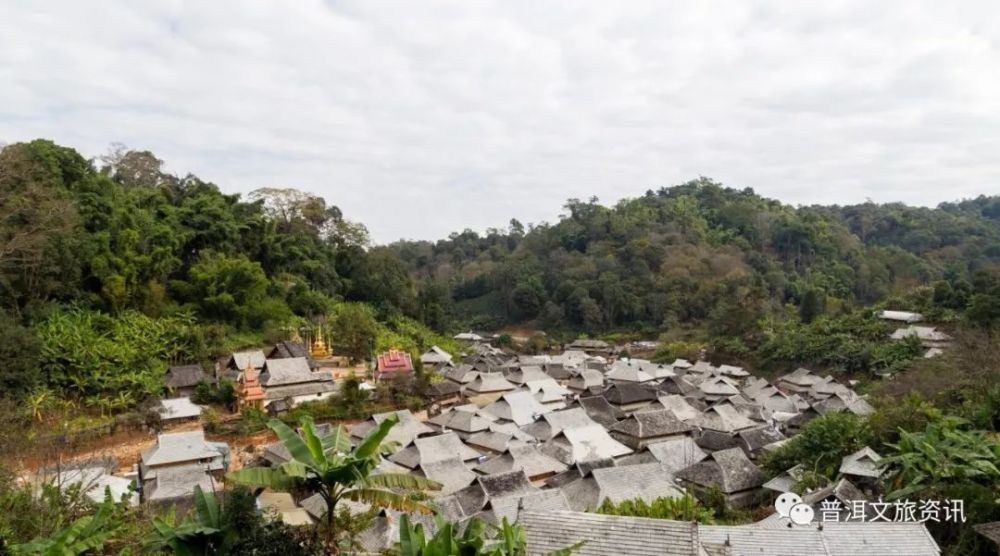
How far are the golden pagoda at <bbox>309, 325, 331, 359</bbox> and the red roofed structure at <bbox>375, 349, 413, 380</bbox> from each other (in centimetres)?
428

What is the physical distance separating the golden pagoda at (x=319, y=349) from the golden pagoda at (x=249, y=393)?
7867 mm

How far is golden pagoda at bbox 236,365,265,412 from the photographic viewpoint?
77.6 feet

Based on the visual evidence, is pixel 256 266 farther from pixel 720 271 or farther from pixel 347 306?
pixel 720 271

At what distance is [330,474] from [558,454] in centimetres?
1440

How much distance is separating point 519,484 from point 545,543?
7177mm

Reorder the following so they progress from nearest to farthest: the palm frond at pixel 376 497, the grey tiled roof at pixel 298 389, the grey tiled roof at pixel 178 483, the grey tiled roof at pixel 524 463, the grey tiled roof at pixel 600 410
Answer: the palm frond at pixel 376 497 → the grey tiled roof at pixel 178 483 → the grey tiled roof at pixel 524 463 → the grey tiled roof at pixel 298 389 → the grey tiled roof at pixel 600 410

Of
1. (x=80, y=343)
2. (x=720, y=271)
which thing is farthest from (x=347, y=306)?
(x=720, y=271)

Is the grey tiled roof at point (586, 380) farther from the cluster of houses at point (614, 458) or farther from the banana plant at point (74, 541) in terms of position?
the banana plant at point (74, 541)

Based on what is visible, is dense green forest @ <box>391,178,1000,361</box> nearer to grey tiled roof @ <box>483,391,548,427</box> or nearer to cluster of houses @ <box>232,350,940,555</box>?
cluster of houses @ <box>232,350,940,555</box>

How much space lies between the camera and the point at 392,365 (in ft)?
95.2

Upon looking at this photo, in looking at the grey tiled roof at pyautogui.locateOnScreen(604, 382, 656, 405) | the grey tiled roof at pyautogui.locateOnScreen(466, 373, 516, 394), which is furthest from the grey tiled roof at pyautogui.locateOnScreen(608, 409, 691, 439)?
the grey tiled roof at pyautogui.locateOnScreen(466, 373, 516, 394)

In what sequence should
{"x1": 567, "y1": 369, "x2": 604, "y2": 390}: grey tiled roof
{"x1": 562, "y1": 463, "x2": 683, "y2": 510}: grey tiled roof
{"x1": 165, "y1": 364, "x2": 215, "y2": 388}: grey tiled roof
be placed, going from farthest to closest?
{"x1": 567, "y1": 369, "x2": 604, "y2": 390}: grey tiled roof
{"x1": 165, "y1": 364, "x2": 215, "y2": 388}: grey tiled roof
{"x1": 562, "y1": 463, "x2": 683, "y2": 510}: grey tiled roof

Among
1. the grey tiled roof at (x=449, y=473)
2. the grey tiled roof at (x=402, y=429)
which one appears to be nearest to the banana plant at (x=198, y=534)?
the grey tiled roof at (x=449, y=473)

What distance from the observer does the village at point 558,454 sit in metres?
8.77
